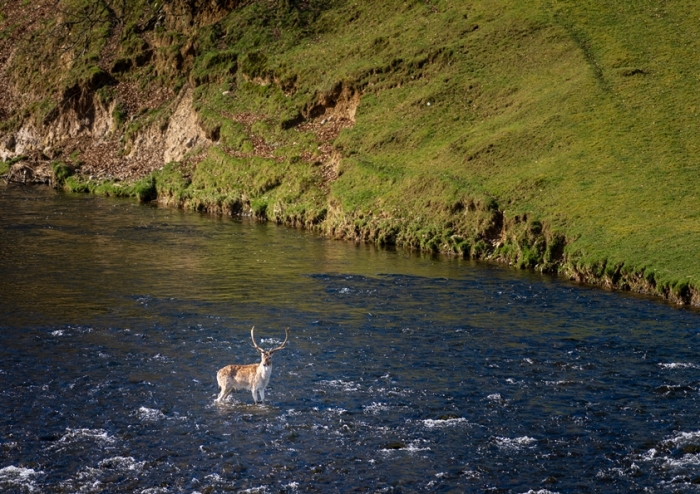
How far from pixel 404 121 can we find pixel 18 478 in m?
44.2

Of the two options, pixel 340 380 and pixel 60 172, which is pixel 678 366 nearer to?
pixel 340 380

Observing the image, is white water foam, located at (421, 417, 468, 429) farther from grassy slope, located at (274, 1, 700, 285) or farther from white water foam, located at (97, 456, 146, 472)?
grassy slope, located at (274, 1, 700, 285)

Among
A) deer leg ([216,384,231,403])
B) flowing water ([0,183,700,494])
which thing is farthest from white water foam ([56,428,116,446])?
deer leg ([216,384,231,403])

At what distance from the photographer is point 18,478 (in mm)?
19562

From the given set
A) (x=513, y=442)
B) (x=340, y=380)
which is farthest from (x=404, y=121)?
(x=513, y=442)

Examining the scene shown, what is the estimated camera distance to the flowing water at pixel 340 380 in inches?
798

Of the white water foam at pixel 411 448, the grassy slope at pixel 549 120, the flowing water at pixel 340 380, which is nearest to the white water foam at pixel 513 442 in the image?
the flowing water at pixel 340 380

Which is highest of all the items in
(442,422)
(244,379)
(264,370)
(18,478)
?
(264,370)

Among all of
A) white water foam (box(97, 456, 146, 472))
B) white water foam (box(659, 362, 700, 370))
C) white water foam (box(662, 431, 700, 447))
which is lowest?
white water foam (box(97, 456, 146, 472))

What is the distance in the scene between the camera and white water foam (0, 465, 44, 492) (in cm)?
1917

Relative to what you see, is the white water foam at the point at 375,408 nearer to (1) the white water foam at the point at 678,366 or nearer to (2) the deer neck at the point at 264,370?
(2) the deer neck at the point at 264,370

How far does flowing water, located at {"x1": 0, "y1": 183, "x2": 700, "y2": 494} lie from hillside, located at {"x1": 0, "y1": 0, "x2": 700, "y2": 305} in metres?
4.47

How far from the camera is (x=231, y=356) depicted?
28.8 metres

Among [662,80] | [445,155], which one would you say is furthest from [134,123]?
[662,80]
